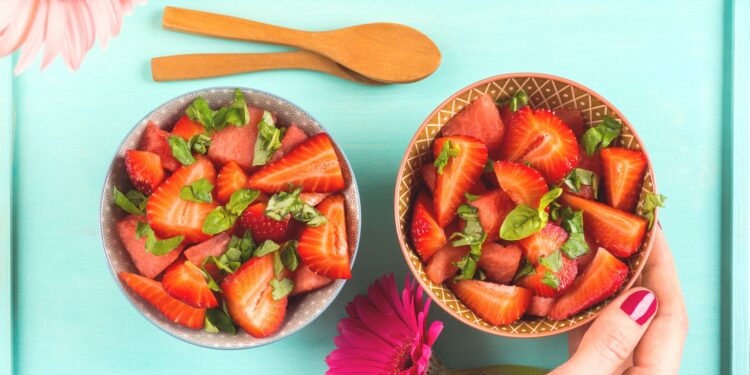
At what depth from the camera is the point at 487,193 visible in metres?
0.67

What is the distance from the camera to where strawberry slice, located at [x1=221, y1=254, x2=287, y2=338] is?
667 mm

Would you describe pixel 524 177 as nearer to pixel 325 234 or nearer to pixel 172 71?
pixel 325 234

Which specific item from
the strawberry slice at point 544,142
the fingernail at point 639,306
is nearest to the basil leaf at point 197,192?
the strawberry slice at point 544,142

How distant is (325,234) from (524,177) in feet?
0.70

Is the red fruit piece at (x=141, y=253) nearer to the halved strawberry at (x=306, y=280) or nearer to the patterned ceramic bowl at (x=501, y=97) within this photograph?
the halved strawberry at (x=306, y=280)

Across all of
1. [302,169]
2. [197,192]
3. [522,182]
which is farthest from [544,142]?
[197,192]

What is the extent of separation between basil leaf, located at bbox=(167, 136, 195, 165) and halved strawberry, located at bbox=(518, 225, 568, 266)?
14.3 inches

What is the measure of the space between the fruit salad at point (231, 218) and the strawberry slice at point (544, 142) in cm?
20

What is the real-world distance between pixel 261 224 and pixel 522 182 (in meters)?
0.27

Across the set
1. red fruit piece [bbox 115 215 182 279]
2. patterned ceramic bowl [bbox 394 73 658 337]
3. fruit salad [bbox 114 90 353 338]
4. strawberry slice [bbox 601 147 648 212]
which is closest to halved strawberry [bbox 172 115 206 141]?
fruit salad [bbox 114 90 353 338]

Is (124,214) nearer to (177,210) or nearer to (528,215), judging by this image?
(177,210)

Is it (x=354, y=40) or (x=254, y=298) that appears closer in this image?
(x=254, y=298)

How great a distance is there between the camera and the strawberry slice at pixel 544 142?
66 centimetres

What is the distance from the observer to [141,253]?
0.70 meters
